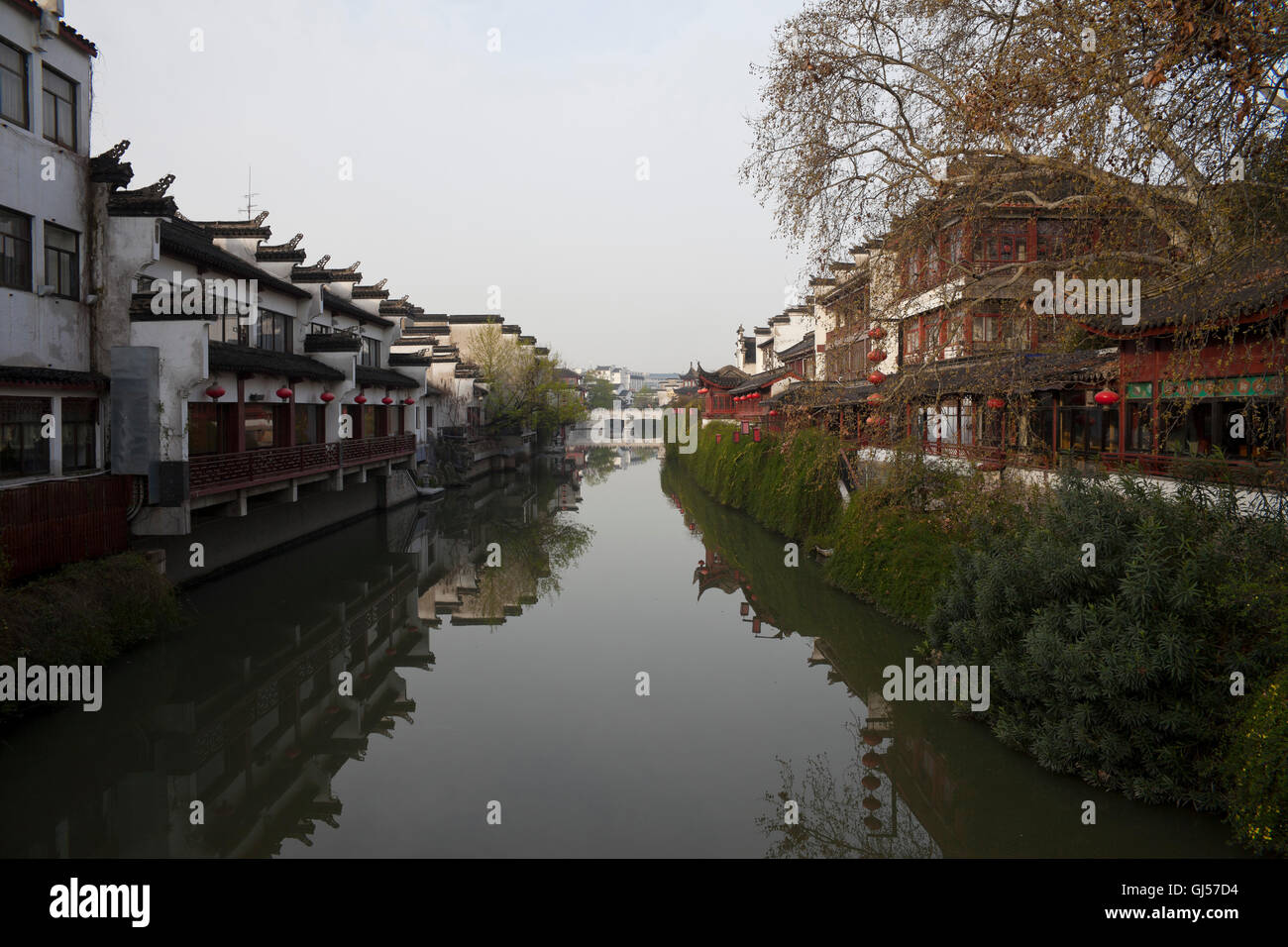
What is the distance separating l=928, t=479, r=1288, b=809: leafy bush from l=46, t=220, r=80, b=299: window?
1531 centimetres

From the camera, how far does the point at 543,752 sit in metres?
10.3

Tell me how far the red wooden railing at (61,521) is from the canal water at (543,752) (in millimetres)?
1971

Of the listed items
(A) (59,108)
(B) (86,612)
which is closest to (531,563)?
(B) (86,612)

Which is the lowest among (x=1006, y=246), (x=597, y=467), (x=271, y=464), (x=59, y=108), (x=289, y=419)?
(x=597, y=467)

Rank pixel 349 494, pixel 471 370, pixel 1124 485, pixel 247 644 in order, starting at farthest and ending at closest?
pixel 471 370 → pixel 349 494 → pixel 247 644 → pixel 1124 485

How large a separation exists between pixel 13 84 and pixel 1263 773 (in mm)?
18344

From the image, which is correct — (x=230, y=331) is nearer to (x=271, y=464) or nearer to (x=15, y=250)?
(x=271, y=464)

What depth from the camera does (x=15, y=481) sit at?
12.5m

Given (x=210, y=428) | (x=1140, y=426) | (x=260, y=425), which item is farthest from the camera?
(x=260, y=425)

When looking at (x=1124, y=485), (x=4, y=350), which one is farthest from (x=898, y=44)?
(x=4, y=350)

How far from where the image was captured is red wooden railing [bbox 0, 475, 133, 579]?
38.7ft

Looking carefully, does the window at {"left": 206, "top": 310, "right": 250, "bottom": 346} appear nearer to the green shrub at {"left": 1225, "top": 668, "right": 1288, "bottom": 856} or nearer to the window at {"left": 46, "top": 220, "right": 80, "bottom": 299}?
the window at {"left": 46, "top": 220, "right": 80, "bottom": 299}
